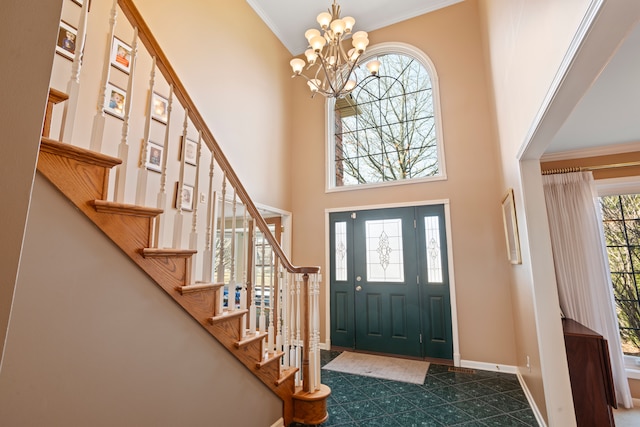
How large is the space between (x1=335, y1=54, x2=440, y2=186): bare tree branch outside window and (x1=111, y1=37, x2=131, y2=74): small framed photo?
10.5ft

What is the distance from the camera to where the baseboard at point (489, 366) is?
3557 mm

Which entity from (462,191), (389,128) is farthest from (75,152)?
(389,128)

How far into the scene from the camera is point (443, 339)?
391cm

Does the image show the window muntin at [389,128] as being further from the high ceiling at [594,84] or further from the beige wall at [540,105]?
the beige wall at [540,105]

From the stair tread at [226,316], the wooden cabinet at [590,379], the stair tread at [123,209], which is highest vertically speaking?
the stair tread at [123,209]

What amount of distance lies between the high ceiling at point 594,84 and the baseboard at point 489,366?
268 centimetres

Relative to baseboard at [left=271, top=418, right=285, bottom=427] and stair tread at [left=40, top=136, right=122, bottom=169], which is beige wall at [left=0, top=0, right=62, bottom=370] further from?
baseboard at [left=271, top=418, right=285, bottom=427]

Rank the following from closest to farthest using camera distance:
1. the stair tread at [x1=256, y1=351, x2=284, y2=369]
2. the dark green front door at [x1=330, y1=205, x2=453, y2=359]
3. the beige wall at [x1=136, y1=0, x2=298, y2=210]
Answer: the stair tread at [x1=256, y1=351, x2=284, y2=369] → the beige wall at [x1=136, y1=0, x2=298, y2=210] → the dark green front door at [x1=330, y1=205, x2=453, y2=359]

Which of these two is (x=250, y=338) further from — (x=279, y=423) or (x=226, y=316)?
(x=279, y=423)

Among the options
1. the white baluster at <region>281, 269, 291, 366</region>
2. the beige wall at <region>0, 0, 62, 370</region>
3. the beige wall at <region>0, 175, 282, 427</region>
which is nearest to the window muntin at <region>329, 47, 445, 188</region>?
the white baluster at <region>281, 269, 291, 366</region>

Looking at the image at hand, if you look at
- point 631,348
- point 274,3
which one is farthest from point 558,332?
point 274,3

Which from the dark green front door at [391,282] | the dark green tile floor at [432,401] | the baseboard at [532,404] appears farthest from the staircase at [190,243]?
the dark green front door at [391,282]

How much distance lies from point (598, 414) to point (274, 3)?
6.00 m

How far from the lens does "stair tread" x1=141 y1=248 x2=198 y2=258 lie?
143 centimetres
